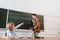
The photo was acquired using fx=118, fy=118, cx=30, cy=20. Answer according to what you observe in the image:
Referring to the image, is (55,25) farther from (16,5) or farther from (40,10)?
(16,5)

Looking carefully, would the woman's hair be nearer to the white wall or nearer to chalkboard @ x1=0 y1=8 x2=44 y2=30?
chalkboard @ x1=0 y1=8 x2=44 y2=30

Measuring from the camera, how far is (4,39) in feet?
4.41

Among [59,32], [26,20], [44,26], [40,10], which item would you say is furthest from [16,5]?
[59,32]

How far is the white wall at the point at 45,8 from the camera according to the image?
1.47m

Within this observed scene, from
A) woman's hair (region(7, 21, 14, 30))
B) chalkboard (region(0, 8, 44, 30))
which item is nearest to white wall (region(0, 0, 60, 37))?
chalkboard (region(0, 8, 44, 30))

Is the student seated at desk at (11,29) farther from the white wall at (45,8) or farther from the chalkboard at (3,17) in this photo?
the white wall at (45,8)

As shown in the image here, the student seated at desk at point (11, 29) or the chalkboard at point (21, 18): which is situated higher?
the chalkboard at point (21, 18)

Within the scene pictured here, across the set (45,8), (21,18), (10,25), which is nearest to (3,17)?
(10,25)

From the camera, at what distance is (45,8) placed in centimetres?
175

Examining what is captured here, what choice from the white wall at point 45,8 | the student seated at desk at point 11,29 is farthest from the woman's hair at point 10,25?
the white wall at point 45,8

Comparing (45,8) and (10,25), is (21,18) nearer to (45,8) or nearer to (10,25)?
(10,25)

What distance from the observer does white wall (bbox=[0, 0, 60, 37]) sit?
1.47 m

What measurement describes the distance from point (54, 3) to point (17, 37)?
0.85 m

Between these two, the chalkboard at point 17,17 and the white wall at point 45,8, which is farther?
the white wall at point 45,8
